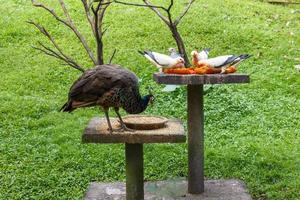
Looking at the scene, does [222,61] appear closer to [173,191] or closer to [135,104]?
[135,104]

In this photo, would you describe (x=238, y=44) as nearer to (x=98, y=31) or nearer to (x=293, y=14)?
(x=293, y=14)

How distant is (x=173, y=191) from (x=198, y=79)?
50.4 inches

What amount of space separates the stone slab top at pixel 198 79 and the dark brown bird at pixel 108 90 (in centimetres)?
26

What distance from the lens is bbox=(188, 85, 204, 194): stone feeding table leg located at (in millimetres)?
5469

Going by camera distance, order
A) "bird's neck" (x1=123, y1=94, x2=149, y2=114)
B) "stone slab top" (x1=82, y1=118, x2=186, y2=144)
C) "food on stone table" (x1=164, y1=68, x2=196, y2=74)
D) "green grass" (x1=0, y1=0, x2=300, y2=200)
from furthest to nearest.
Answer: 1. "green grass" (x1=0, y1=0, x2=300, y2=200)
2. "food on stone table" (x1=164, y1=68, x2=196, y2=74)
3. "bird's neck" (x1=123, y1=94, x2=149, y2=114)
4. "stone slab top" (x1=82, y1=118, x2=186, y2=144)

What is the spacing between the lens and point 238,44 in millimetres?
10102

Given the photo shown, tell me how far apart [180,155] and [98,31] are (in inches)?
66.8

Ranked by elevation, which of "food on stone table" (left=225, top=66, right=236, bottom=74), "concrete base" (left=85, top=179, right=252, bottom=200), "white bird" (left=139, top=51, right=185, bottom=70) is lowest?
"concrete base" (left=85, top=179, right=252, bottom=200)

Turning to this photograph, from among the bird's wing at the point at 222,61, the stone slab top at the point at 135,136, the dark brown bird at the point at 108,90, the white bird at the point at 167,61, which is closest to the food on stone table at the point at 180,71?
the white bird at the point at 167,61

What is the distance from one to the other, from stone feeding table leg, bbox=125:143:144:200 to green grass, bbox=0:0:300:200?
0.76 metres

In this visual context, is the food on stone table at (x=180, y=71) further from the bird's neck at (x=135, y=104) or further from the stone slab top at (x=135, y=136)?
the stone slab top at (x=135, y=136)

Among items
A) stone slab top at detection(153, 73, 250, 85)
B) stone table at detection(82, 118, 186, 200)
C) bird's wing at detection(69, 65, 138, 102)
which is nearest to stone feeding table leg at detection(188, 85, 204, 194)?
stone table at detection(82, 118, 186, 200)

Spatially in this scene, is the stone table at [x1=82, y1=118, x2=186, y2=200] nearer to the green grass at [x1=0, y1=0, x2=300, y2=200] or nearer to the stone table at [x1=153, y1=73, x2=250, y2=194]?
the stone table at [x1=153, y1=73, x2=250, y2=194]

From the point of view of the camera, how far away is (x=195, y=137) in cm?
549
